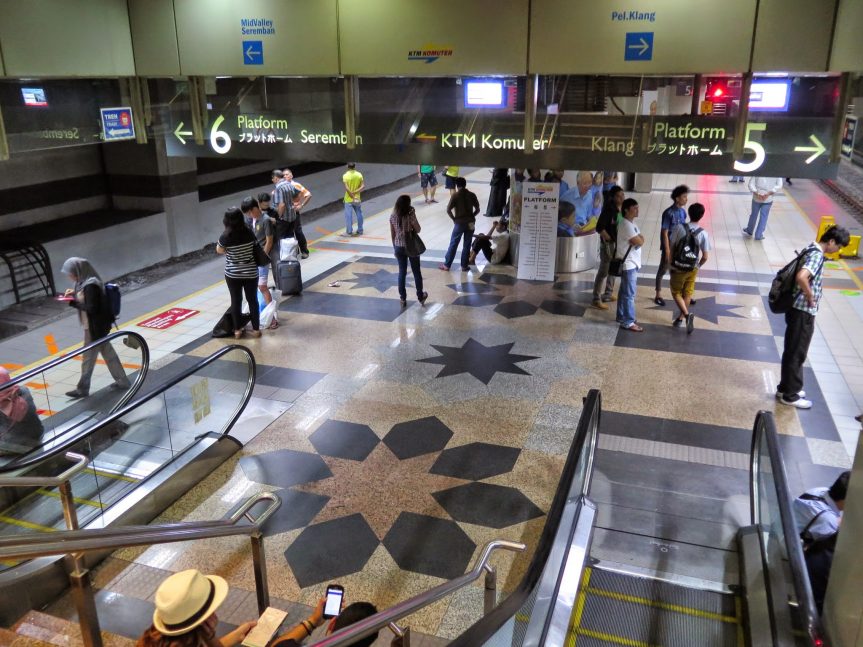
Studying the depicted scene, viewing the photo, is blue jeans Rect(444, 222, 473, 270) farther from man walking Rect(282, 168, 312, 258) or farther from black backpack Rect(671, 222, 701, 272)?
black backpack Rect(671, 222, 701, 272)

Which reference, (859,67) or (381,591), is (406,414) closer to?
(381,591)

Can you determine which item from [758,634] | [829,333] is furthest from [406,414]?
[829,333]

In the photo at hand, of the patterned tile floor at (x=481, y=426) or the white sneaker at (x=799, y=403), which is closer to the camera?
the patterned tile floor at (x=481, y=426)

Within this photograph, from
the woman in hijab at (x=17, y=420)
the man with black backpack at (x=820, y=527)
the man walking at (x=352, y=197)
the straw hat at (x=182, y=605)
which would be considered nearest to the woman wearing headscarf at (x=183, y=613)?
the straw hat at (x=182, y=605)

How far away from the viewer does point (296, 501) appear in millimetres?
5738

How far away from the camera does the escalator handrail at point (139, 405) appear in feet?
15.5

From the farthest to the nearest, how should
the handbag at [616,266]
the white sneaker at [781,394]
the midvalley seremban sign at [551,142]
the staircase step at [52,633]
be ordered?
1. the handbag at [616,266]
2. the white sneaker at [781,394]
3. the midvalley seremban sign at [551,142]
4. the staircase step at [52,633]

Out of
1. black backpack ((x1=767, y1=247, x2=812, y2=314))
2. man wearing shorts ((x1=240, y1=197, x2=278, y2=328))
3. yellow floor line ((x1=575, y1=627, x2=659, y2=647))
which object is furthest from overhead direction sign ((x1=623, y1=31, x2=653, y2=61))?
man wearing shorts ((x1=240, y1=197, x2=278, y2=328))

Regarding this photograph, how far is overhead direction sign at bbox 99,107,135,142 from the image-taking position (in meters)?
6.19

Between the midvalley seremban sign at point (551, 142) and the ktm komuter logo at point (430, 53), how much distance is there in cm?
51

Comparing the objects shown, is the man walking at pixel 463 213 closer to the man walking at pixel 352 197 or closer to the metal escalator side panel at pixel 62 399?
the man walking at pixel 352 197

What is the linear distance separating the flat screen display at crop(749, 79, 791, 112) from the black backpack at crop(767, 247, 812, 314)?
228 cm

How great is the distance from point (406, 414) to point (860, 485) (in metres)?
4.81

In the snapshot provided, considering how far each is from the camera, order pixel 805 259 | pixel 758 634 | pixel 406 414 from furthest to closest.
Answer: pixel 406 414
pixel 805 259
pixel 758 634
